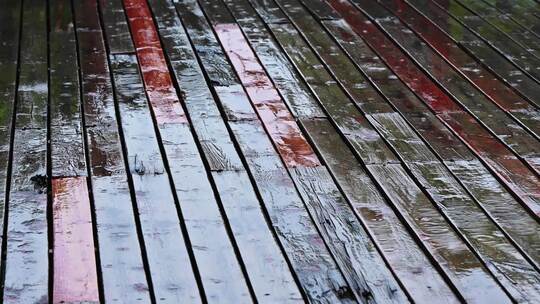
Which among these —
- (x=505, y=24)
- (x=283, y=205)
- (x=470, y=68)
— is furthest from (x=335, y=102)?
→ (x=505, y=24)

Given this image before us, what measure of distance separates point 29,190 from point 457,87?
5.51ft

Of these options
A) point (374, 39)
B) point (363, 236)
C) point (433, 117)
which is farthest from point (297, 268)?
point (374, 39)

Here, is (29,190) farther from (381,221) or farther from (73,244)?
(381,221)

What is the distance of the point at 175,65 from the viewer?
3.47m

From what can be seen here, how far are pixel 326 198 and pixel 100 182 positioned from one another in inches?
26.2

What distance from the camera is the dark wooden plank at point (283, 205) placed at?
211cm

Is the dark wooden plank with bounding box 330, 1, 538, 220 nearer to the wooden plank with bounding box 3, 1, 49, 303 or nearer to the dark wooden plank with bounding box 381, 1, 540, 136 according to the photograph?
the dark wooden plank with bounding box 381, 1, 540, 136

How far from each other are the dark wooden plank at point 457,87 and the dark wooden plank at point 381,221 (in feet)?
1.82

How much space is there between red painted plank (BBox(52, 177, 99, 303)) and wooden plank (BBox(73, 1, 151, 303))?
3 centimetres

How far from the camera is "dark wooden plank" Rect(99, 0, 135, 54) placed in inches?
144

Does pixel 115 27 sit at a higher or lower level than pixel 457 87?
lower

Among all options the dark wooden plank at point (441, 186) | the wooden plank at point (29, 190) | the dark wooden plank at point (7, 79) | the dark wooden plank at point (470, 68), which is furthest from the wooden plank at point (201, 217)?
the dark wooden plank at point (470, 68)

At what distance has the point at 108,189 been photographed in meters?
2.52

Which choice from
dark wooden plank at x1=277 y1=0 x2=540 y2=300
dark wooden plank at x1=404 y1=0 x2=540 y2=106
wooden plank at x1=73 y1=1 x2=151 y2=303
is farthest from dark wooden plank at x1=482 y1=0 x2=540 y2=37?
wooden plank at x1=73 y1=1 x2=151 y2=303
